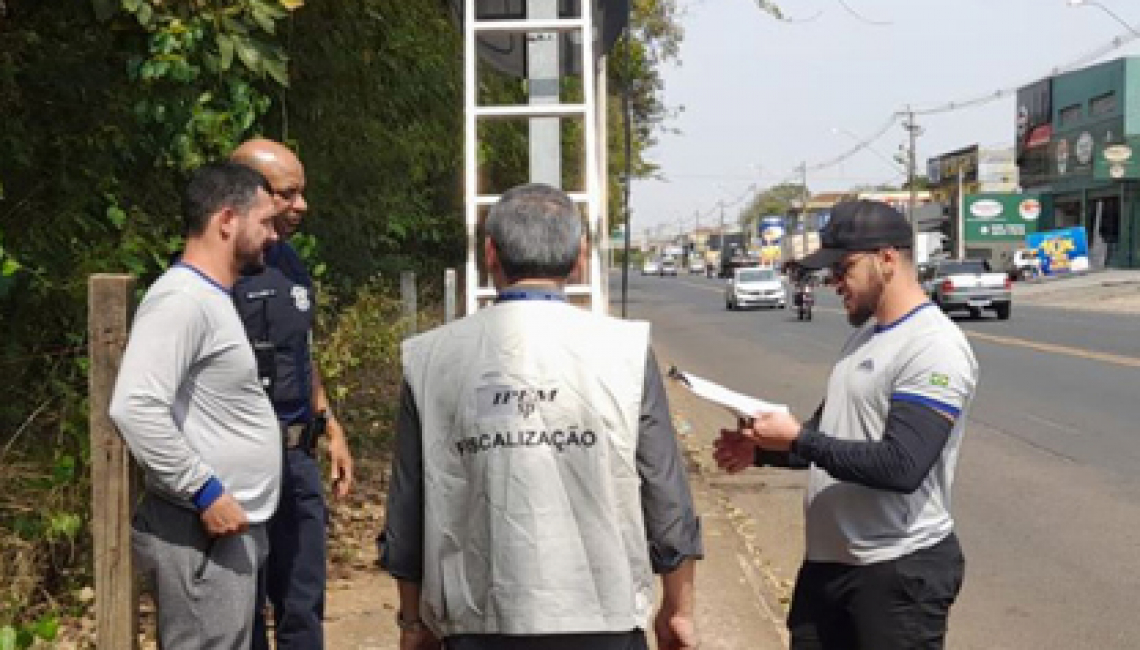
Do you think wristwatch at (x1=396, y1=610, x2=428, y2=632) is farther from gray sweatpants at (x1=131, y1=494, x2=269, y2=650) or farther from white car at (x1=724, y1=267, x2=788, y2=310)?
white car at (x1=724, y1=267, x2=788, y2=310)

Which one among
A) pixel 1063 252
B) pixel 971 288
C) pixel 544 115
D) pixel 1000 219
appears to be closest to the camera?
pixel 544 115

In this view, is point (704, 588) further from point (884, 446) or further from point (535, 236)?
point (535, 236)

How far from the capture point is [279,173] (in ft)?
14.4

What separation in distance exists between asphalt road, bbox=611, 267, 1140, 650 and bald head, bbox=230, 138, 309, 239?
11.8ft

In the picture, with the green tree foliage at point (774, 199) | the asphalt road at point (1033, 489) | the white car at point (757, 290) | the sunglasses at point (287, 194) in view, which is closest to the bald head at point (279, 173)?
the sunglasses at point (287, 194)

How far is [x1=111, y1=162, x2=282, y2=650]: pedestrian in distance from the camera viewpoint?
3.27 metres

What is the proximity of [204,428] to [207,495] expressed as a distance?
0.19 meters

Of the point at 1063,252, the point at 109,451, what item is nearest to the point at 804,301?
the point at 109,451

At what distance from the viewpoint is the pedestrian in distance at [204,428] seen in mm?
3268

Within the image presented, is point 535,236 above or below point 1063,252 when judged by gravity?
above

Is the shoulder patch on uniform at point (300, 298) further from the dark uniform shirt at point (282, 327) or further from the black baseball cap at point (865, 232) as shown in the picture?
the black baseball cap at point (865, 232)

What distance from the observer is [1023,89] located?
77.4 m

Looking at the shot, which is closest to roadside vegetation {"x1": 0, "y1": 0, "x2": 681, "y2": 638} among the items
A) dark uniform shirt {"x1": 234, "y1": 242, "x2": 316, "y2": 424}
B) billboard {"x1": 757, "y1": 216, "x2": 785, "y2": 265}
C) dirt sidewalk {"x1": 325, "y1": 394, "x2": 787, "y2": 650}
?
dark uniform shirt {"x1": 234, "y1": 242, "x2": 316, "y2": 424}

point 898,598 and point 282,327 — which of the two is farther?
point 282,327
